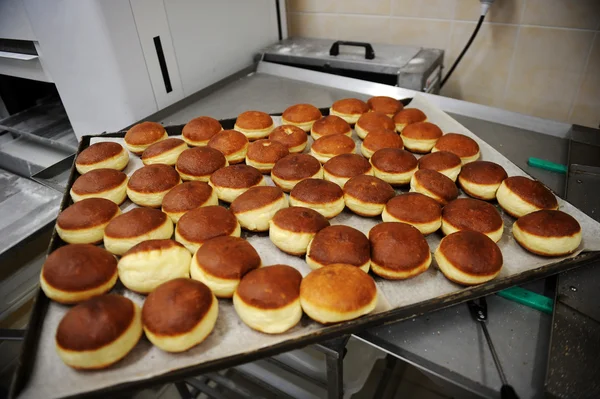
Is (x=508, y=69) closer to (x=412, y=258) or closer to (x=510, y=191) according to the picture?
(x=510, y=191)

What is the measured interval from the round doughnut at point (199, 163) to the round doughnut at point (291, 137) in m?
0.29

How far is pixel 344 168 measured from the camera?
1591 mm

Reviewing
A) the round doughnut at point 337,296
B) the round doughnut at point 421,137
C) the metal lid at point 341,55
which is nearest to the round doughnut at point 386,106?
the round doughnut at point 421,137

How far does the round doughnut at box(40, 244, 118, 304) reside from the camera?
3.64ft

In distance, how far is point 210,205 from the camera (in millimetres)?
1436

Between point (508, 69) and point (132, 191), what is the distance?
7.94 ft

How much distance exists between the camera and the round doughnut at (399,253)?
3.84 feet

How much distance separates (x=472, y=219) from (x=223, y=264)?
2.75ft

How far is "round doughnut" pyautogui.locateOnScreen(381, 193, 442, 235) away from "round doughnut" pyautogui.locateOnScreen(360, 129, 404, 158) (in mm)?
404

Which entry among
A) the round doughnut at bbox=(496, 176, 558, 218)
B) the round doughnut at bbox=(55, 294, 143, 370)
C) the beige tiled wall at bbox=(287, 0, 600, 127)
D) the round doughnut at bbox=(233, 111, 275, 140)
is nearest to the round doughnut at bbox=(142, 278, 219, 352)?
the round doughnut at bbox=(55, 294, 143, 370)

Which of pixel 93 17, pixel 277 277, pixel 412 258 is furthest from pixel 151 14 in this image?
pixel 412 258

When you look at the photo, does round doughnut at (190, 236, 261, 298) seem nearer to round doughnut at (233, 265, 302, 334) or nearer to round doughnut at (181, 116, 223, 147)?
round doughnut at (233, 265, 302, 334)

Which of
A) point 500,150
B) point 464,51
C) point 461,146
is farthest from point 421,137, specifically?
point 464,51

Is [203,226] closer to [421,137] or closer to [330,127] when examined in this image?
[330,127]
